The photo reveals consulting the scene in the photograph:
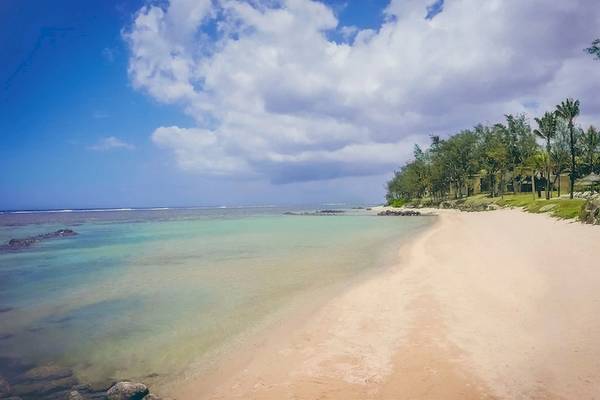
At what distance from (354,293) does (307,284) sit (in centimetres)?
254

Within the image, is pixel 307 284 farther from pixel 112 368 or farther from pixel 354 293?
pixel 112 368

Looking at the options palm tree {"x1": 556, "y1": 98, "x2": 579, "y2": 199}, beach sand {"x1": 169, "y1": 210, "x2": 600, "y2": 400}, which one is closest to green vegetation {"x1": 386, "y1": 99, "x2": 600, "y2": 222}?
palm tree {"x1": 556, "y1": 98, "x2": 579, "y2": 199}

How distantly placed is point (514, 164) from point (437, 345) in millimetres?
Result: 77336

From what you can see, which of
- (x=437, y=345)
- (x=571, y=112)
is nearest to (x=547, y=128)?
(x=571, y=112)

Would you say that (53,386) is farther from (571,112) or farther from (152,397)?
(571,112)

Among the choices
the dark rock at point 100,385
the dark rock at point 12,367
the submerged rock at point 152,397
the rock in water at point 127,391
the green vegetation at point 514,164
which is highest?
the green vegetation at point 514,164

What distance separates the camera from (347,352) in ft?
25.0

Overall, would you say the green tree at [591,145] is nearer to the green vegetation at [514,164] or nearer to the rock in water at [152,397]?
the green vegetation at [514,164]

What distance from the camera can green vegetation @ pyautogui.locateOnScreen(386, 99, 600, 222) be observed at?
54.7m

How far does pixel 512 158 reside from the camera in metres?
72.4

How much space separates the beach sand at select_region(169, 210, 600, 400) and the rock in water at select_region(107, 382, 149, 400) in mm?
591

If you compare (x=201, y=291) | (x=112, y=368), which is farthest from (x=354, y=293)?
(x=112, y=368)

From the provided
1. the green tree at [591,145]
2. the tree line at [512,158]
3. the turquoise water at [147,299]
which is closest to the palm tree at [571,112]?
the tree line at [512,158]

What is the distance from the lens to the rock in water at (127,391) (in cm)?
624
